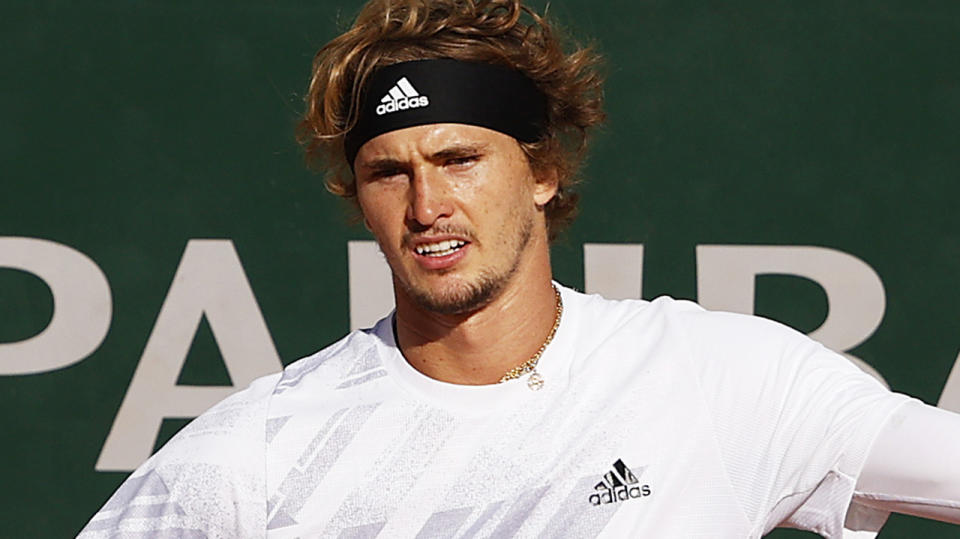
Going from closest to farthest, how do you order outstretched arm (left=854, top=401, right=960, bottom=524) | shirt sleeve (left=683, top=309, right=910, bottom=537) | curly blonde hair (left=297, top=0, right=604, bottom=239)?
1. outstretched arm (left=854, top=401, right=960, bottom=524)
2. shirt sleeve (left=683, top=309, right=910, bottom=537)
3. curly blonde hair (left=297, top=0, right=604, bottom=239)

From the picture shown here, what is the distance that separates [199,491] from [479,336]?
18.2 inches

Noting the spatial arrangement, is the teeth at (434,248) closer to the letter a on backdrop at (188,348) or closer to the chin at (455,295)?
the chin at (455,295)

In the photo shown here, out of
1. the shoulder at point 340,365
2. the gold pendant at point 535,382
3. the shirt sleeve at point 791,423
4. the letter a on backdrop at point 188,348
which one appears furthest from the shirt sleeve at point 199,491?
the letter a on backdrop at point 188,348

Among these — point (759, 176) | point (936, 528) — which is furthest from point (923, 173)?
point (936, 528)

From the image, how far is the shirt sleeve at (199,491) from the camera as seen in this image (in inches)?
71.9

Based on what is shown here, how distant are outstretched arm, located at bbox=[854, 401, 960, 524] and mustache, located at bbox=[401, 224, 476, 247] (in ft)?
2.03

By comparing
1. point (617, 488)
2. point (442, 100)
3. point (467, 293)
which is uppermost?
point (442, 100)

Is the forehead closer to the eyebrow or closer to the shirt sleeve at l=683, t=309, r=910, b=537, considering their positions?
the eyebrow

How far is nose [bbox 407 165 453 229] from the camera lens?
1.89 metres

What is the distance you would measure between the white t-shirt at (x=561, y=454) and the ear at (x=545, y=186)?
11.3 inches

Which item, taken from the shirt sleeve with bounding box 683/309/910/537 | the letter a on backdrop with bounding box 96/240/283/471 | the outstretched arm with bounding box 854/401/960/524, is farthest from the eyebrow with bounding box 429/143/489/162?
the letter a on backdrop with bounding box 96/240/283/471

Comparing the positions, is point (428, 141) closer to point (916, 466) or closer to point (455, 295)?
point (455, 295)

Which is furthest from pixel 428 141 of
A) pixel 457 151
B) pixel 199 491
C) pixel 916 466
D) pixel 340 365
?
pixel 916 466

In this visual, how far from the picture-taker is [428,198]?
1.90 meters
